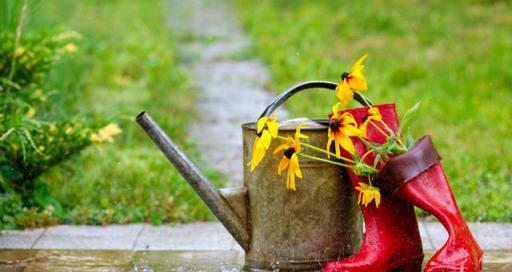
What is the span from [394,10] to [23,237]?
23.2ft

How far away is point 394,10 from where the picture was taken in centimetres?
1046

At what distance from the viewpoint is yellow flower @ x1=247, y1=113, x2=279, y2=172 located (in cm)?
313

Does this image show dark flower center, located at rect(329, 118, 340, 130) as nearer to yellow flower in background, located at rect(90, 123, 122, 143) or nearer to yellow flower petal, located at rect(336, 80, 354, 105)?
yellow flower petal, located at rect(336, 80, 354, 105)

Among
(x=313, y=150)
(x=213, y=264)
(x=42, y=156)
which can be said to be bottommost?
(x=213, y=264)

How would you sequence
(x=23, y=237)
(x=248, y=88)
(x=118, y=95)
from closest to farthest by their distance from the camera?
1. (x=23, y=237)
2. (x=118, y=95)
3. (x=248, y=88)

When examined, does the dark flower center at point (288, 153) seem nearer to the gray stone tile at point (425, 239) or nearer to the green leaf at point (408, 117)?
the green leaf at point (408, 117)

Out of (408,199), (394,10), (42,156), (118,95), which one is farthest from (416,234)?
(394,10)

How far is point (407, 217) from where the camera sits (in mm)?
Answer: 3346

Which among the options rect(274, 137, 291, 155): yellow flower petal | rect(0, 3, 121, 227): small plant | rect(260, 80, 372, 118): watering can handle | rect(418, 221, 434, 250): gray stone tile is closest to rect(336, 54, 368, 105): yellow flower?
rect(260, 80, 372, 118): watering can handle

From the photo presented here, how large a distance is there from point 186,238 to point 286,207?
0.89 metres

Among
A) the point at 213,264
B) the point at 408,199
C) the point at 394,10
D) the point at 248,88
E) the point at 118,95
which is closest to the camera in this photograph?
the point at 408,199

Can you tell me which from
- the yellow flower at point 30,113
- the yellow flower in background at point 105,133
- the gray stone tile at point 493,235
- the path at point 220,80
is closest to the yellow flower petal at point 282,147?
the gray stone tile at point 493,235

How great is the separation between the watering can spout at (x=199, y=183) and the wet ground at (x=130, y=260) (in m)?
0.21

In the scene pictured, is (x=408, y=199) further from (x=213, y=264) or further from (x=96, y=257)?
(x=96, y=257)
